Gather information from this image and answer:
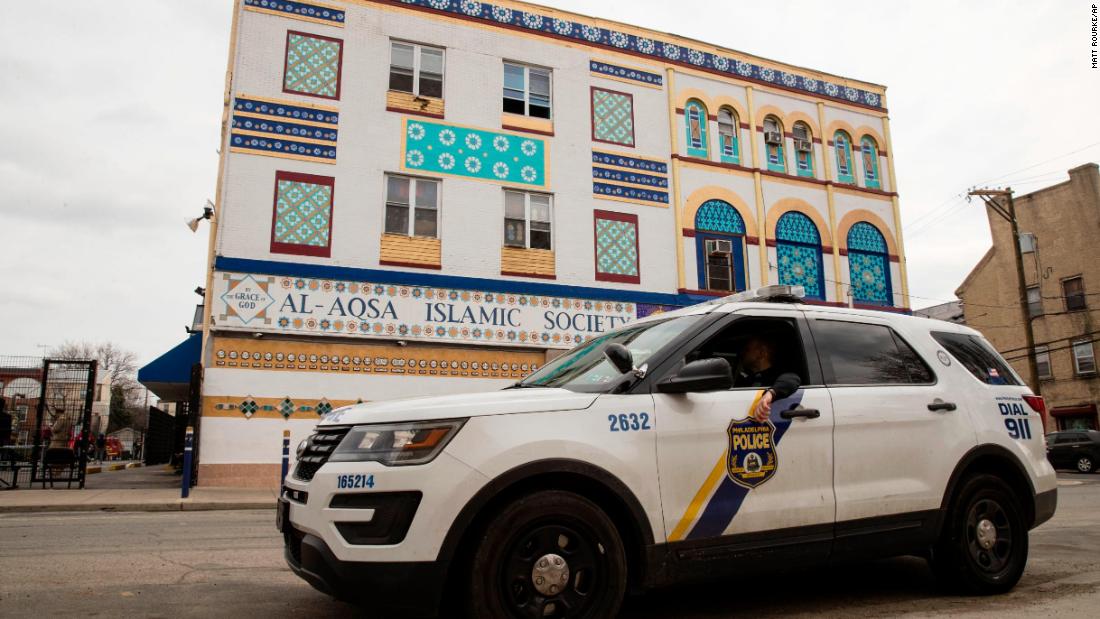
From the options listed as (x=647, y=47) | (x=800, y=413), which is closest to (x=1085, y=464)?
(x=647, y=47)

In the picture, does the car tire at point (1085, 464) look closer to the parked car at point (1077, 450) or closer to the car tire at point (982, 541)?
the parked car at point (1077, 450)

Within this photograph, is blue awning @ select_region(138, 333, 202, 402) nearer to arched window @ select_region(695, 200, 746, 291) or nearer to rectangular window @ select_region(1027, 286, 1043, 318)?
arched window @ select_region(695, 200, 746, 291)

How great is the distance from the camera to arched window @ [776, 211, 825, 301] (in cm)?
2078

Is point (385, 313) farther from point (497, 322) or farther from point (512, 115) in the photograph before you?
point (512, 115)

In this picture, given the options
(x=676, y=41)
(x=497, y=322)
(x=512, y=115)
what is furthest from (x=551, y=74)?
(x=497, y=322)

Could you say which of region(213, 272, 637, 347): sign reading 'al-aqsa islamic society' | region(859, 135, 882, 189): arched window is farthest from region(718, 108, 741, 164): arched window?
region(213, 272, 637, 347): sign reading 'al-aqsa islamic society'

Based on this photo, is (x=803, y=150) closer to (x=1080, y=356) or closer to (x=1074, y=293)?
(x=1074, y=293)

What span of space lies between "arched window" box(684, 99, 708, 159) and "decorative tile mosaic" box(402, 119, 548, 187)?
4.74 m

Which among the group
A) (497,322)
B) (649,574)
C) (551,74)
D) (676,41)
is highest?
(676,41)

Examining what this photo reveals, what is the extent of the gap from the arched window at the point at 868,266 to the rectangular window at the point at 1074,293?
18465 millimetres

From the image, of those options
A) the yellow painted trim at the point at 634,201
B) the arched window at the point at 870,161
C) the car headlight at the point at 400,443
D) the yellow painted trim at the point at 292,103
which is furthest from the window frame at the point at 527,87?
the car headlight at the point at 400,443

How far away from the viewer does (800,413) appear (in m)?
4.09

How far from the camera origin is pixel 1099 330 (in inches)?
1283

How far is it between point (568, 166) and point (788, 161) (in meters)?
7.68
